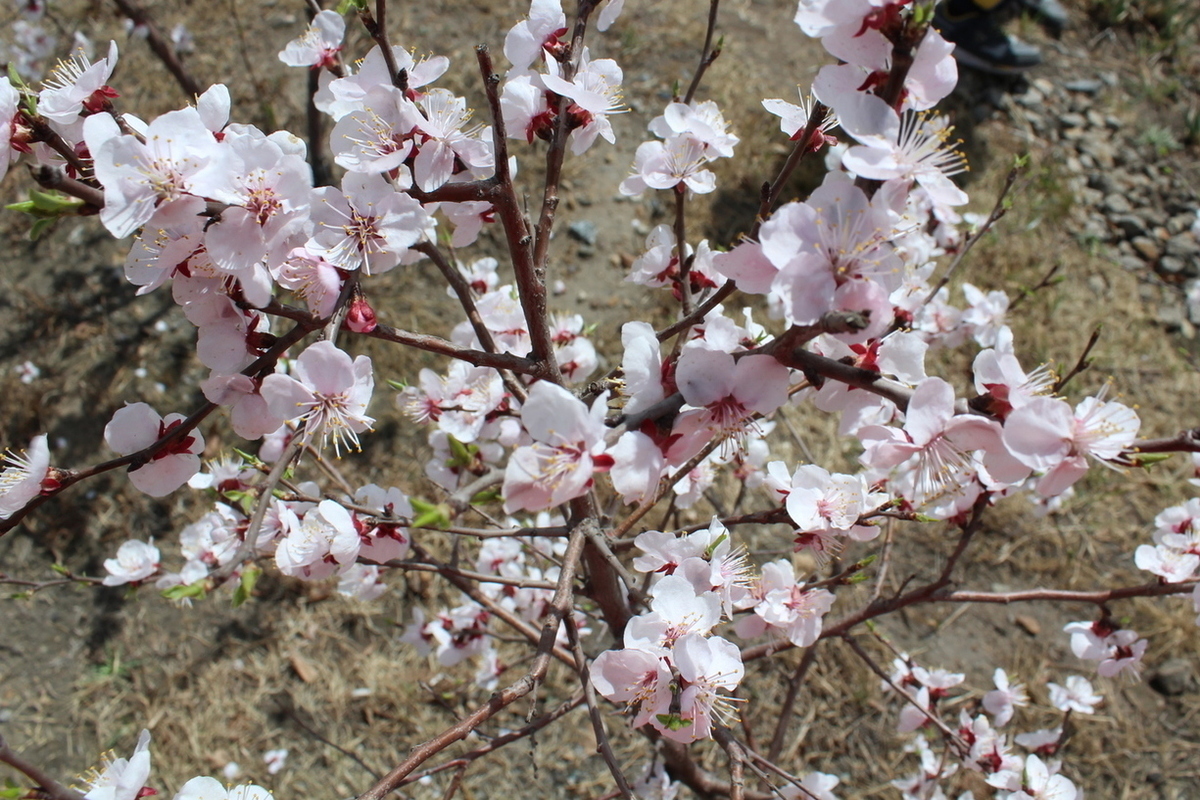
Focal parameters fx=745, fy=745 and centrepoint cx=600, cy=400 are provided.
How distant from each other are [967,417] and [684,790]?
2.24 meters

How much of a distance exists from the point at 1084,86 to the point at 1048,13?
58cm

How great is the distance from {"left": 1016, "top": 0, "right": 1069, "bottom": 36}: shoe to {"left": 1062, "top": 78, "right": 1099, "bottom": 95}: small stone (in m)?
0.48

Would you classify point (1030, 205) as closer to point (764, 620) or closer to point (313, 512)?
point (764, 620)

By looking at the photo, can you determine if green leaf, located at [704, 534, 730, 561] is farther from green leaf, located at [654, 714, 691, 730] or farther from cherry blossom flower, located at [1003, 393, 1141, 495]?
cherry blossom flower, located at [1003, 393, 1141, 495]

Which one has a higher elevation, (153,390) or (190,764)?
(153,390)

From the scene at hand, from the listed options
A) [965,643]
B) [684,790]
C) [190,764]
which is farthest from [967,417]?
[190,764]

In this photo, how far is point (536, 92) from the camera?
4.20ft

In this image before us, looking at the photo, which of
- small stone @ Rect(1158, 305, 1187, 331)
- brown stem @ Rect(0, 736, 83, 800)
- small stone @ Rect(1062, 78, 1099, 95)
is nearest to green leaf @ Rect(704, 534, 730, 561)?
brown stem @ Rect(0, 736, 83, 800)

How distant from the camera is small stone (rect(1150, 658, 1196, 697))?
2908mm

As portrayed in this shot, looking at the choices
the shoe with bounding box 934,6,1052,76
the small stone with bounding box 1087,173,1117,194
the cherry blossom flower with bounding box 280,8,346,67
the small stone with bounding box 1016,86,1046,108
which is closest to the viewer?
the cherry blossom flower with bounding box 280,8,346,67

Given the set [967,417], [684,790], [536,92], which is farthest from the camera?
[684,790]

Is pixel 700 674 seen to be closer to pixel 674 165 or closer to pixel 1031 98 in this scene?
pixel 674 165

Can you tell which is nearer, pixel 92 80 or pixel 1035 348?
pixel 92 80

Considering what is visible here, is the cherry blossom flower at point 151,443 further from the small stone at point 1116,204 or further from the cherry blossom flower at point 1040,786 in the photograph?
the small stone at point 1116,204
